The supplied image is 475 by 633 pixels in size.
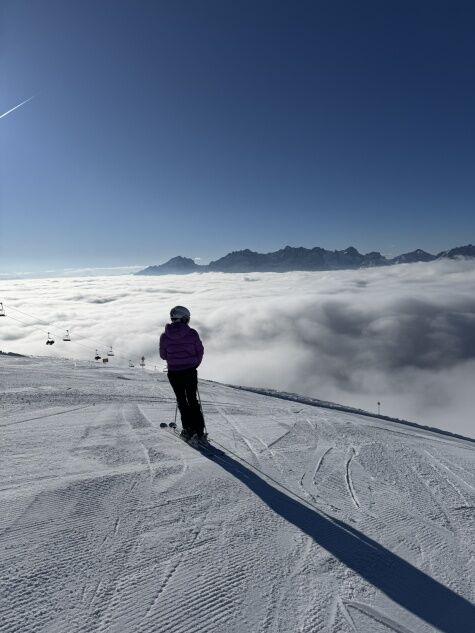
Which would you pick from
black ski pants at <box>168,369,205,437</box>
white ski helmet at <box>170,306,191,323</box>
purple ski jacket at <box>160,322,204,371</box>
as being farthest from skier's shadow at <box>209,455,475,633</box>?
white ski helmet at <box>170,306,191,323</box>

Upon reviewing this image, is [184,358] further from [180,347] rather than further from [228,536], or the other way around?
[228,536]

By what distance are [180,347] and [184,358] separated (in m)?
0.21

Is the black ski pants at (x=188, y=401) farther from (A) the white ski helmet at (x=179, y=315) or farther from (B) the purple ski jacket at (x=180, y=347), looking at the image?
(A) the white ski helmet at (x=179, y=315)

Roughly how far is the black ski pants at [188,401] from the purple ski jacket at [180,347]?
0.13 metres

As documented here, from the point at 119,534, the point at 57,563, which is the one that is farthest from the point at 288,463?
the point at 57,563

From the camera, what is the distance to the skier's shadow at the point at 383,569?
8.74 feet

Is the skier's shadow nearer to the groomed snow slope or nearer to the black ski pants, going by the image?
the groomed snow slope

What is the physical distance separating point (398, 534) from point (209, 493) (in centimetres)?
205

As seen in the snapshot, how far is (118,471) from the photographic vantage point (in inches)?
191

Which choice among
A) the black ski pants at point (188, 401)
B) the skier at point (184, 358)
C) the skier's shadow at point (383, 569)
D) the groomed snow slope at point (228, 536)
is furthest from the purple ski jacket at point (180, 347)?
the skier's shadow at point (383, 569)

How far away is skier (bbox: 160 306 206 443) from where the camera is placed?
6410 millimetres

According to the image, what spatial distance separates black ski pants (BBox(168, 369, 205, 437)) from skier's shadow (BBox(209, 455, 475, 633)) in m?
2.16

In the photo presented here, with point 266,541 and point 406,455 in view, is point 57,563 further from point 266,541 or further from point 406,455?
point 406,455

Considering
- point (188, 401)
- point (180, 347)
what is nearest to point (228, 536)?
point (188, 401)
